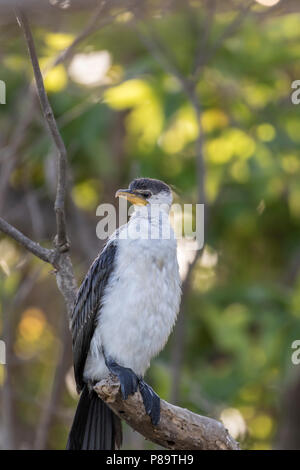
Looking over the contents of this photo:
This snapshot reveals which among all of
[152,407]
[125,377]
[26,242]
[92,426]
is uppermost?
[26,242]

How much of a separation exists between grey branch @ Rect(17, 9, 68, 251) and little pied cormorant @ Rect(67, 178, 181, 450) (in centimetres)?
45

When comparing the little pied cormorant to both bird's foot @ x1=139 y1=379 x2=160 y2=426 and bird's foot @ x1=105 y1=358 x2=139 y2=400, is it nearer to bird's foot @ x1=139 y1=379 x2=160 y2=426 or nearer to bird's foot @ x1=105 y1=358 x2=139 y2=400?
bird's foot @ x1=105 y1=358 x2=139 y2=400

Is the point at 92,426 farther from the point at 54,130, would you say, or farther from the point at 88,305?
the point at 54,130

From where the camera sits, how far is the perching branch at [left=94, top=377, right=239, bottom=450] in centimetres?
441

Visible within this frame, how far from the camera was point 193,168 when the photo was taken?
7816mm

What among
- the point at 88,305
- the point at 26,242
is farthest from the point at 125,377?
the point at 26,242

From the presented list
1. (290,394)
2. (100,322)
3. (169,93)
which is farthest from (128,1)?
(290,394)

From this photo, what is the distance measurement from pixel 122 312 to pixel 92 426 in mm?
817

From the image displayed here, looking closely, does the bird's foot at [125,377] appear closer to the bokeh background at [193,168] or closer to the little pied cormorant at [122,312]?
the little pied cormorant at [122,312]

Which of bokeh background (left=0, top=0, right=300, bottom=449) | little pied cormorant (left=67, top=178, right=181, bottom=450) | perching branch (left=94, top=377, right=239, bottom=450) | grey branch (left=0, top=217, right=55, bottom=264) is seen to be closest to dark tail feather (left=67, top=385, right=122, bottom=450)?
little pied cormorant (left=67, top=178, right=181, bottom=450)

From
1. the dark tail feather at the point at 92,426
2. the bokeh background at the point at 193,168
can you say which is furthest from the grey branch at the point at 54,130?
the bokeh background at the point at 193,168

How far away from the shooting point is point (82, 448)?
509 cm

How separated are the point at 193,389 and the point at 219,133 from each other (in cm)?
235

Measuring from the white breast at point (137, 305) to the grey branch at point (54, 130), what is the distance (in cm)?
48
